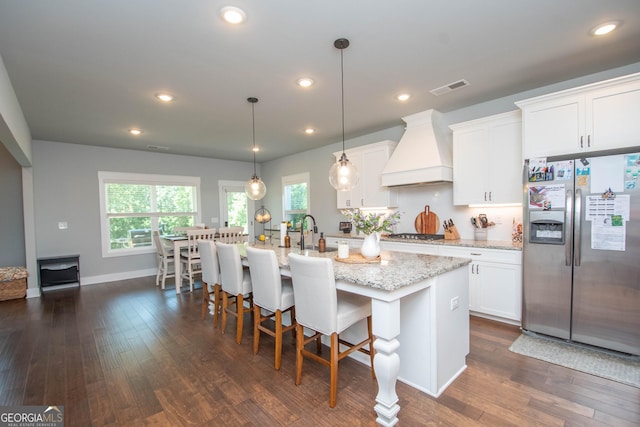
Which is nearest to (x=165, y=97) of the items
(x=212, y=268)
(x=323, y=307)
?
(x=212, y=268)

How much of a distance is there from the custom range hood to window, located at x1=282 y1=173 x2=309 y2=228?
256 cm

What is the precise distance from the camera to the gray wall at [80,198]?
5039 mm

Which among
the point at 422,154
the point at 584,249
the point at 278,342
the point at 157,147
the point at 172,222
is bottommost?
the point at 278,342

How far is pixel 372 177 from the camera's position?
4688 mm

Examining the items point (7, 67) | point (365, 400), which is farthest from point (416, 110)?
point (7, 67)

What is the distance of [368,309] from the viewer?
2213mm

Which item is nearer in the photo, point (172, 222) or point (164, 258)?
point (164, 258)

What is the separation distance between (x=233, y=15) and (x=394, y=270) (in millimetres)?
2003

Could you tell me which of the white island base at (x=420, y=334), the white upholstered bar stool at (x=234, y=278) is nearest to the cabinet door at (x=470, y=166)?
the white island base at (x=420, y=334)

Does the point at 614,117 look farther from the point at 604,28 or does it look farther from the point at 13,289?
the point at 13,289

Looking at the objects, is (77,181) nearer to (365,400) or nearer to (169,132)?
(169,132)

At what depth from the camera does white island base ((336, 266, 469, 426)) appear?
5.74ft

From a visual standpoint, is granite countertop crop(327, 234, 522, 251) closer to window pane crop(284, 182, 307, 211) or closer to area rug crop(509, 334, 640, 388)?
area rug crop(509, 334, 640, 388)

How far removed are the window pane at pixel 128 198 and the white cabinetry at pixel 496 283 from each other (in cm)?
588
